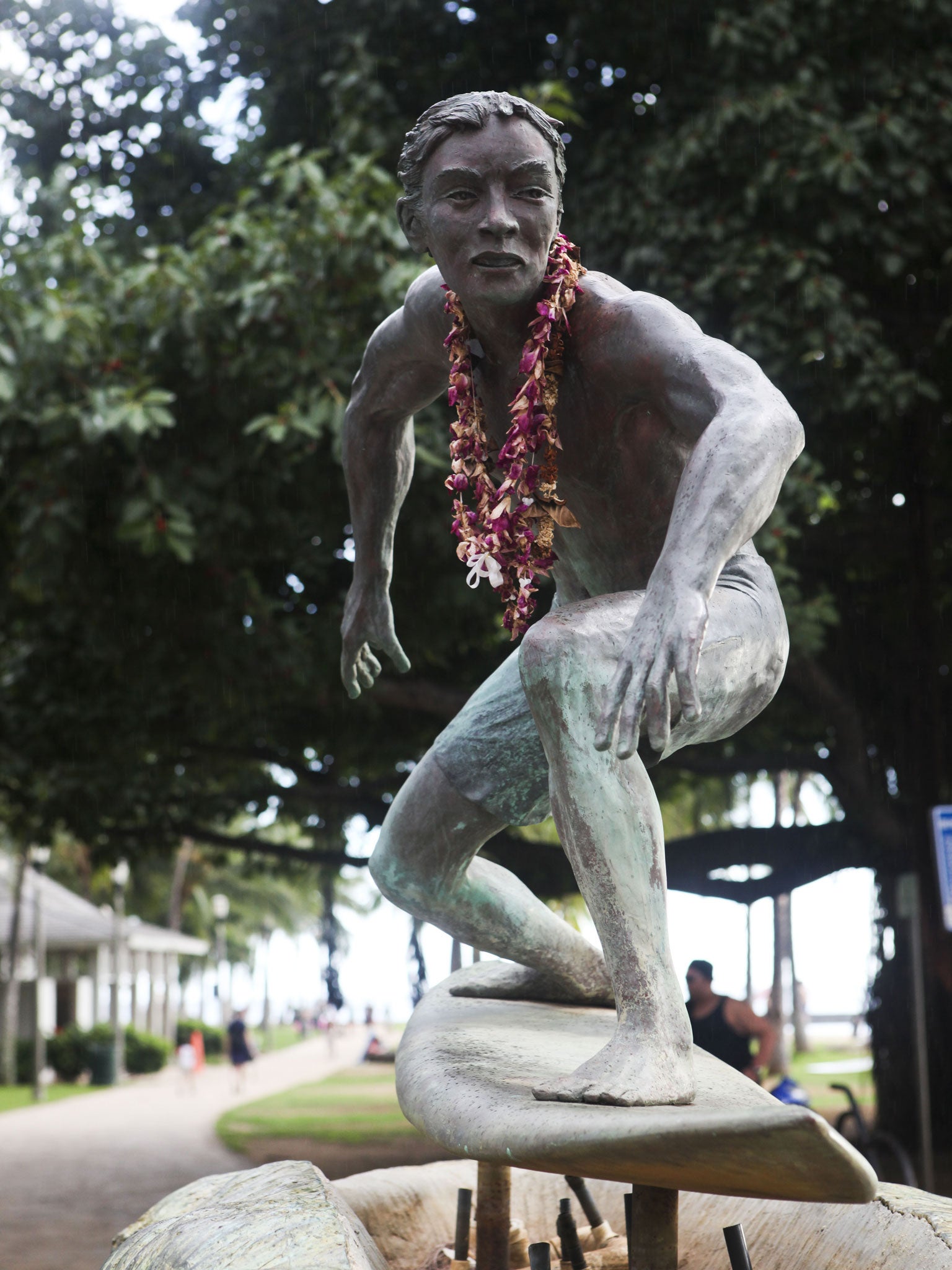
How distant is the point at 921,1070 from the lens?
8.52 metres

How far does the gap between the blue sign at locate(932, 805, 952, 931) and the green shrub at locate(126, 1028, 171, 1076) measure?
25230 mm

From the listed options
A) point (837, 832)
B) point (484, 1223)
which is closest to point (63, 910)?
point (837, 832)

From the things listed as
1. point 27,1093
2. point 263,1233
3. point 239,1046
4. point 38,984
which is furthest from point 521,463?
point 27,1093

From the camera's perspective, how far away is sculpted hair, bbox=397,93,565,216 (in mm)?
2467

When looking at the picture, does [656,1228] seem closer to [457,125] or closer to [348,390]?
[457,125]

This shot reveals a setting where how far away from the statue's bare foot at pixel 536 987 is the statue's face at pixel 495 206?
4.92ft

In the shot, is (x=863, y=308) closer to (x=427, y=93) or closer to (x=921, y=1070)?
(x=427, y=93)

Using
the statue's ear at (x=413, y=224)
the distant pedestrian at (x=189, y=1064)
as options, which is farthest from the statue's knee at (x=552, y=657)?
the distant pedestrian at (x=189, y=1064)

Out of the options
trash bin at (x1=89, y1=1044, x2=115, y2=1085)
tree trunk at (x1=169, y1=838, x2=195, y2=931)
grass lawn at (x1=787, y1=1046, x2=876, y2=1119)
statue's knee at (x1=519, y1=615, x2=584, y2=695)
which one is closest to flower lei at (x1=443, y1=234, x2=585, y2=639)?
statue's knee at (x1=519, y1=615, x2=584, y2=695)

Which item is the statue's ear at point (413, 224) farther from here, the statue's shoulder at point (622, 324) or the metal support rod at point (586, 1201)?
the metal support rod at point (586, 1201)

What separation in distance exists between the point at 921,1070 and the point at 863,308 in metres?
4.64

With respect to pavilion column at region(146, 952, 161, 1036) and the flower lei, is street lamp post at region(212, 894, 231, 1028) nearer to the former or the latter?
pavilion column at region(146, 952, 161, 1036)

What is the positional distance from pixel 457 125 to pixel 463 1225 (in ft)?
7.50

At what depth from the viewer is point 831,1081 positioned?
18375 millimetres
